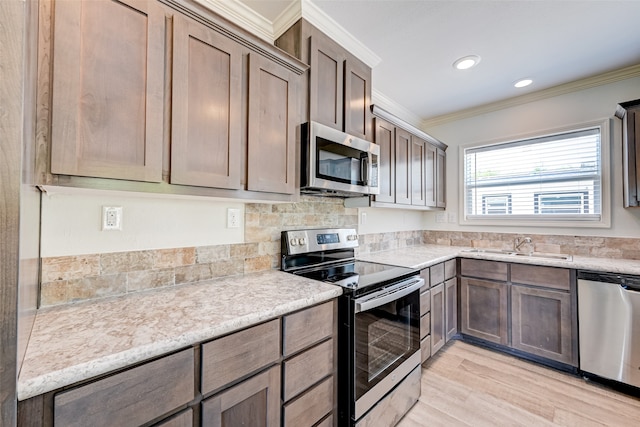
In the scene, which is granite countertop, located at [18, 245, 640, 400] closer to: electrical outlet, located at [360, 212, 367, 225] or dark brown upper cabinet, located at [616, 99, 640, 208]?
electrical outlet, located at [360, 212, 367, 225]

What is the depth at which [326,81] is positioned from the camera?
5.87 feet

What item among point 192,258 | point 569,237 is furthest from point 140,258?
point 569,237

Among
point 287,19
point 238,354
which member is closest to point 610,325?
point 238,354

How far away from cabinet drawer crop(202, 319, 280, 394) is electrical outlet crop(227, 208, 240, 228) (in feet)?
2.44

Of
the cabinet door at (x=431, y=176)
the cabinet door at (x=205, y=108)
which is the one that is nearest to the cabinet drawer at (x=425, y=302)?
the cabinet door at (x=431, y=176)

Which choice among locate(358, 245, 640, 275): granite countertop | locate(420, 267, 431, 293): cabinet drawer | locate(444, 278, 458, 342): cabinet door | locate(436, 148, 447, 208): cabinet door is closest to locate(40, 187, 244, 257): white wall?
locate(358, 245, 640, 275): granite countertop

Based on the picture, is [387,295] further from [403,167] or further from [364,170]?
[403,167]

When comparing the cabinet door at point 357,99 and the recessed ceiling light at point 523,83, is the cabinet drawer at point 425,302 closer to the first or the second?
the cabinet door at point 357,99

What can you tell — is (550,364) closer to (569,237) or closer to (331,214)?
(569,237)

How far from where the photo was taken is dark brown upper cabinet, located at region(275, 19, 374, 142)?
168cm

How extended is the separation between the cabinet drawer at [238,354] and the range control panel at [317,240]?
78 cm

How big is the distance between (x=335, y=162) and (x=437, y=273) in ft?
4.71

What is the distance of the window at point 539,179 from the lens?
258cm

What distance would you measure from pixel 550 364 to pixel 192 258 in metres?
2.99
